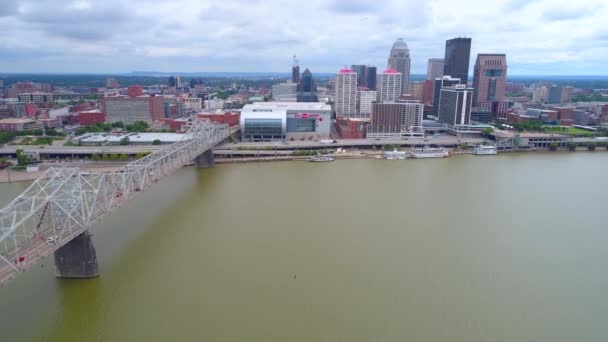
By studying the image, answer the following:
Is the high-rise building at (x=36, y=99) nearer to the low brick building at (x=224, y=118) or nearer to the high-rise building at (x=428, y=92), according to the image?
the low brick building at (x=224, y=118)

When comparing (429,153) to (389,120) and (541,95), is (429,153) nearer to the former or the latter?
(389,120)

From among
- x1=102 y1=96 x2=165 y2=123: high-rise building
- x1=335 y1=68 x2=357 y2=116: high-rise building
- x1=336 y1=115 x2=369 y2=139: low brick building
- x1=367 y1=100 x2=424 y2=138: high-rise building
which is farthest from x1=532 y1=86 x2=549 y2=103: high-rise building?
x1=102 y1=96 x2=165 y2=123: high-rise building

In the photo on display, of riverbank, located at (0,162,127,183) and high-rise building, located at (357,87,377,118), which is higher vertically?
high-rise building, located at (357,87,377,118)

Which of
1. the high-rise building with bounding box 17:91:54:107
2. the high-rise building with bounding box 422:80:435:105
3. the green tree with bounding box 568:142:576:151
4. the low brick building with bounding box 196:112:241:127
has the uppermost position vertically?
the high-rise building with bounding box 422:80:435:105

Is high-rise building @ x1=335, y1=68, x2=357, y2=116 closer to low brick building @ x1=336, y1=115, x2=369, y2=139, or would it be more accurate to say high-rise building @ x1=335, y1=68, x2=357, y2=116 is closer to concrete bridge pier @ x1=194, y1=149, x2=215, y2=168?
low brick building @ x1=336, y1=115, x2=369, y2=139

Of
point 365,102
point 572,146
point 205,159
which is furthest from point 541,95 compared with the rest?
point 205,159

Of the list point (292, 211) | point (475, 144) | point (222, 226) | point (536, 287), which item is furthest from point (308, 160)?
point (536, 287)
